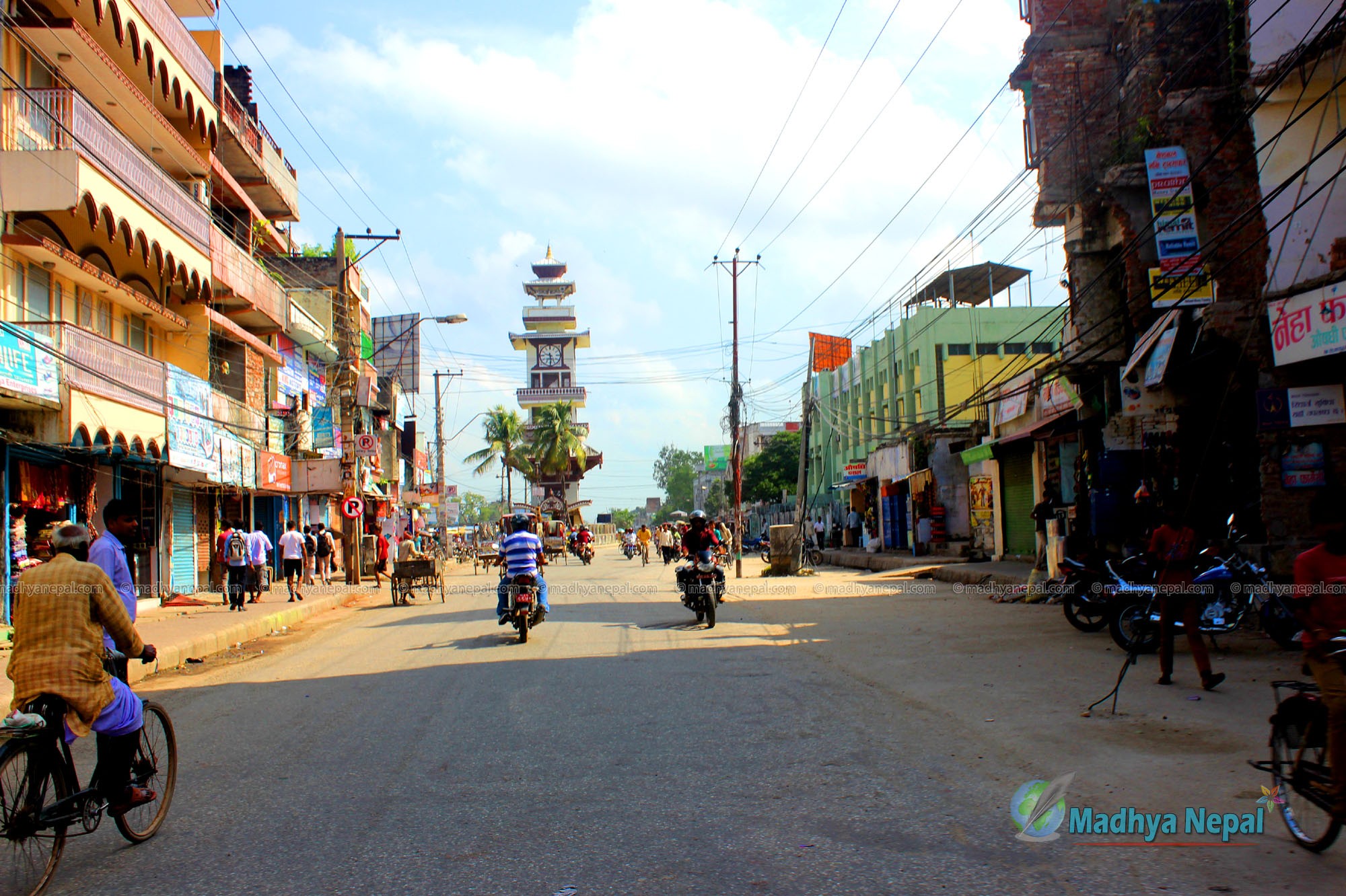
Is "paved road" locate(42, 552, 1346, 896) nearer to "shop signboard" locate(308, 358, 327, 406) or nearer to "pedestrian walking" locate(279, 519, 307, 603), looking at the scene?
"pedestrian walking" locate(279, 519, 307, 603)

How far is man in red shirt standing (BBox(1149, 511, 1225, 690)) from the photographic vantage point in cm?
843

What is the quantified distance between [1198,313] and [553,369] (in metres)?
121

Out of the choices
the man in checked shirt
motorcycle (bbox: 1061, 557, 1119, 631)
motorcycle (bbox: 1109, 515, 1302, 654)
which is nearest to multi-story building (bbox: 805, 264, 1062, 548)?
motorcycle (bbox: 1061, 557, 1119, 631)

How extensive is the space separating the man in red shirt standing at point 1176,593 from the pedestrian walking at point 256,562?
57.9ft

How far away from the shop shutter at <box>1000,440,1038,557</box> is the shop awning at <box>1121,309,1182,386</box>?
35.8ft

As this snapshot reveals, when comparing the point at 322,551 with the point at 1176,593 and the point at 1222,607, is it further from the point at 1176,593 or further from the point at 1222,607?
the point at 1176,593

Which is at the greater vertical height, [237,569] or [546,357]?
[546,357]

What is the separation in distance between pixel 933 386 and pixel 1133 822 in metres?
41.4

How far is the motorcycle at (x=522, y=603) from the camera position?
1308cm

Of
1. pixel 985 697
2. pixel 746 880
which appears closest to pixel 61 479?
pixel 985 697

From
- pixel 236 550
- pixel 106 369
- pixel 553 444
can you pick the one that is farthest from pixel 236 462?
pixel 553 444

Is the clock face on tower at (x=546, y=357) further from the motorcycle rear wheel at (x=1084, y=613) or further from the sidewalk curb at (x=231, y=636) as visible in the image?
the motorcycle rear wheel at (x=1084, y=613)

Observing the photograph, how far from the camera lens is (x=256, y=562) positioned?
→ 2148 centimetres

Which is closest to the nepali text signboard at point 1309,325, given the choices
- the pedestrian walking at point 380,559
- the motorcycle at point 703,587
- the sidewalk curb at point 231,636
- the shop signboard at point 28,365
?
the motorcycle at point 703,587
